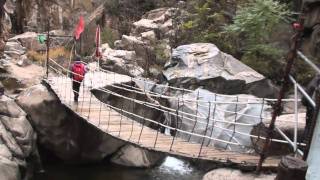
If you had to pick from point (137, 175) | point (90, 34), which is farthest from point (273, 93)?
point (90, 34)

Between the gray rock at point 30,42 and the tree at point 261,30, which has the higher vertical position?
the tree at point 261,30

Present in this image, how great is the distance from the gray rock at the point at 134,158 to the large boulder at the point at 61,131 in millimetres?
164

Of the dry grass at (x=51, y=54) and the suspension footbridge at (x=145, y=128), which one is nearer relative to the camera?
the suspension footbridge at (x=145, y=128)

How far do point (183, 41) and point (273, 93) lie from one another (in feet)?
16.2

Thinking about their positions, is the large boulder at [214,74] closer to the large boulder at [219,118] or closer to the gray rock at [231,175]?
the large boulder at [219,118]

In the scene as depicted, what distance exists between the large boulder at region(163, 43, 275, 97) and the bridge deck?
1.84m

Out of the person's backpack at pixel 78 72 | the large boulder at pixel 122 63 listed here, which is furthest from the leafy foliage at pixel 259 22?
the person's backpack at pixel 78 72

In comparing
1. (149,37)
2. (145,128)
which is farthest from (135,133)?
(149,37)

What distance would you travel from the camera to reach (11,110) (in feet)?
29.8

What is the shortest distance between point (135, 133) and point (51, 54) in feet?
35.7

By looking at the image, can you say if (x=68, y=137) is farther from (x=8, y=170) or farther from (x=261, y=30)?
(x=261, y=30)

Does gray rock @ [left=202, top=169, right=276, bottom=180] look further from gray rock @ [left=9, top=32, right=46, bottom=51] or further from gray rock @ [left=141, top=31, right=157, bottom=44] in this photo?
gray rock @ [left=9, top=32, right=46, bottom=51]

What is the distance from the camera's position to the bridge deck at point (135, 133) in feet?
18.2

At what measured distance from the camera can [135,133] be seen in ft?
24.4
